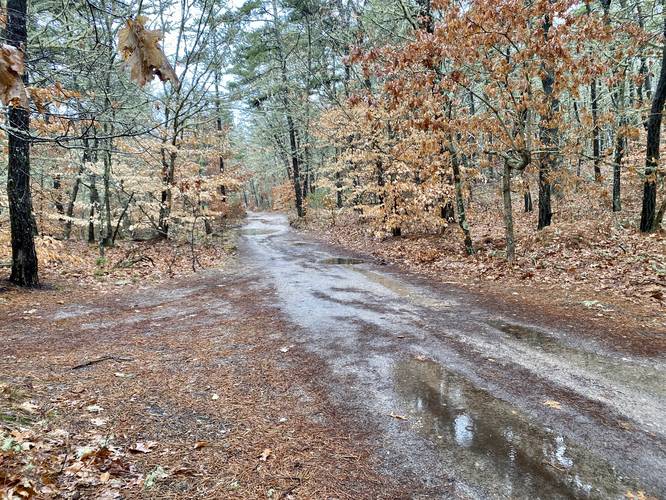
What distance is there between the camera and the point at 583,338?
584cm

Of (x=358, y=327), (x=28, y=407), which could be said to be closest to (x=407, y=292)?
(x=358, y=327)

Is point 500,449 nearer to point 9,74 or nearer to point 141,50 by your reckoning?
point 141,50

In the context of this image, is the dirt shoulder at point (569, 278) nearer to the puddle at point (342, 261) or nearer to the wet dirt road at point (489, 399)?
the wet dirt road at point (489, 399)

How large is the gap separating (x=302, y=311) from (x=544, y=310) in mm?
4210

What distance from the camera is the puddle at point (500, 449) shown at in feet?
9.76

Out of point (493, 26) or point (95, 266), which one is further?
point (95, 266)

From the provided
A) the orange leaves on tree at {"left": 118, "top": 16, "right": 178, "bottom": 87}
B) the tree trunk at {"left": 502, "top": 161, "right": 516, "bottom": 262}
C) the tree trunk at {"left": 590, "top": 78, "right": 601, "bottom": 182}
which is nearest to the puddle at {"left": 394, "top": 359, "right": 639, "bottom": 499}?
the orange leaves on tree at {"left": 118, "top": 16, "right": 178, "bottom": 87}

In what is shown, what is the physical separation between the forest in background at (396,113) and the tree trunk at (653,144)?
4 centimetres

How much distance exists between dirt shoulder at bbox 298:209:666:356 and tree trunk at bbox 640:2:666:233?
1.82 feet

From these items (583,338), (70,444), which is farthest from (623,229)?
(70,444)

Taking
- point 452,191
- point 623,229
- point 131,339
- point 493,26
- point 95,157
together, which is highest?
point 493,26

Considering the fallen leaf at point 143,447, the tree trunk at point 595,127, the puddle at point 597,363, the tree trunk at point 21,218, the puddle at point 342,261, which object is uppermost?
the tree trunk at point 595,127

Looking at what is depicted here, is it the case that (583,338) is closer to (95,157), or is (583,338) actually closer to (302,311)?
(302,311)

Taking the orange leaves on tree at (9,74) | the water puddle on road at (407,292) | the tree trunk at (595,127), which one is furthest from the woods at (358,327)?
the tree trunk at (595,127)
